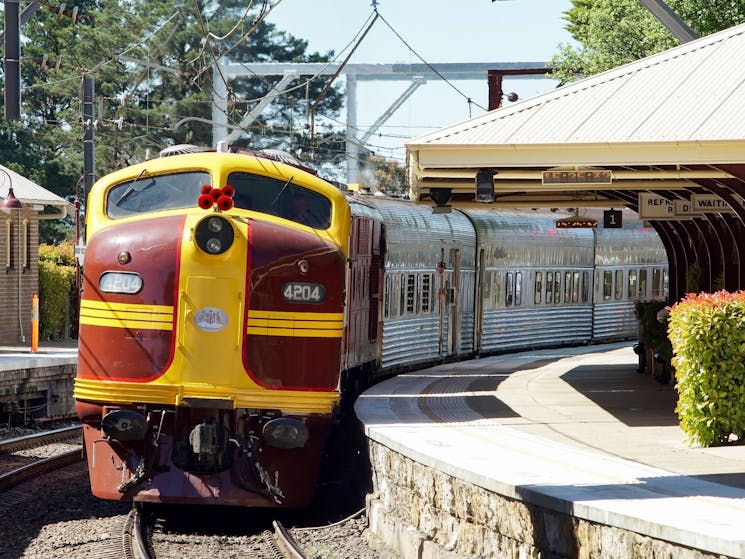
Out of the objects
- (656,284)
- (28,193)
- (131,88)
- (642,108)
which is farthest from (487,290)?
(131,88)

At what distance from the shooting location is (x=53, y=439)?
18.5m

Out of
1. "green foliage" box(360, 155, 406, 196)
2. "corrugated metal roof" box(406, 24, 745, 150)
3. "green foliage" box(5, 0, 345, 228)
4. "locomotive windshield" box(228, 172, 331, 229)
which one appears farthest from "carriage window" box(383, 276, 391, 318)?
"green foliage" box(360, 155, 406, 196)

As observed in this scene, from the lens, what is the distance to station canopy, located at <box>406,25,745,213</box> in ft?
39.4

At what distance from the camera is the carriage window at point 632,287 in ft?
106

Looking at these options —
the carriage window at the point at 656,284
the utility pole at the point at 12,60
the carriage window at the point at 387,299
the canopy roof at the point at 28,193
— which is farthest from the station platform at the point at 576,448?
the carriage window at the point at 656,284

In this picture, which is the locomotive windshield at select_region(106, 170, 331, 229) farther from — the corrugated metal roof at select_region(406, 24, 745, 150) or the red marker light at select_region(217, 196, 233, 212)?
the corrugated metal roof at select_region(406, 24, 745, 150)

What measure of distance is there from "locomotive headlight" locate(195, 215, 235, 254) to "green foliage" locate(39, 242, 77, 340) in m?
20.3

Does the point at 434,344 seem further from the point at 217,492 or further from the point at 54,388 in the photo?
the point at 217,492

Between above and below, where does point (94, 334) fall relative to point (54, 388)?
above

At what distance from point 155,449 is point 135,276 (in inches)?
59.6

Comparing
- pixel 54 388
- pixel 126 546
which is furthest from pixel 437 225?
pixel 126 546

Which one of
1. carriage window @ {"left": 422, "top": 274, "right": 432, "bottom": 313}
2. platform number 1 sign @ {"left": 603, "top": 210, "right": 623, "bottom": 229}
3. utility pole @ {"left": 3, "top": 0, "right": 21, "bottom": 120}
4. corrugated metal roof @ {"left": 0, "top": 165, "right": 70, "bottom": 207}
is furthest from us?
corrugated metal roof @ {"left": 0, "top": 165, "right": 70, "bottom": 207}

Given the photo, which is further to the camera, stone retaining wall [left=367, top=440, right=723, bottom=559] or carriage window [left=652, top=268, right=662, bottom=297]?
carriage window [left=652, top=268, right=662, bottom=297]

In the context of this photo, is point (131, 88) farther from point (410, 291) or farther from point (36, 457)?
point (36, 457)
